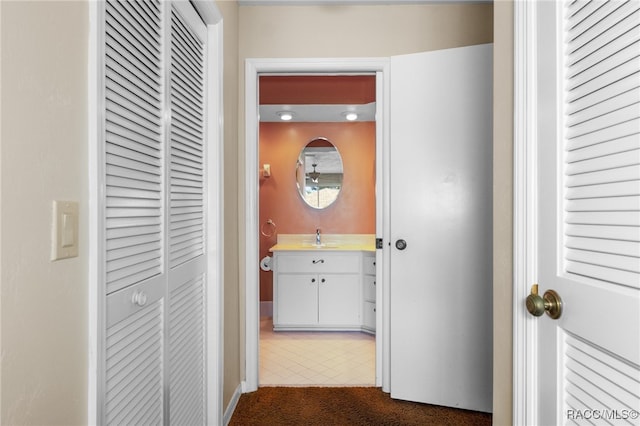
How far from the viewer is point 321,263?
11.8ft

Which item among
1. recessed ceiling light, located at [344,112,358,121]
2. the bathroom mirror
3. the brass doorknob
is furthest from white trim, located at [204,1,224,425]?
the bathroom mirror

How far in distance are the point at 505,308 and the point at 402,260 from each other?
1.07 meters

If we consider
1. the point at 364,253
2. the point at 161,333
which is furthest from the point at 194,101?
the point at 364,253

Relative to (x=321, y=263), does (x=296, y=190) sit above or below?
above

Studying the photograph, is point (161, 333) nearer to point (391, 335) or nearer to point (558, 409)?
point (558, 409)

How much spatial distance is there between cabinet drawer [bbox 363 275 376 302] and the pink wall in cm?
72

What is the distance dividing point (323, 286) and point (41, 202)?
3018 mm

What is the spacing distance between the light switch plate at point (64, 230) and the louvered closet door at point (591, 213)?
3.64 ft

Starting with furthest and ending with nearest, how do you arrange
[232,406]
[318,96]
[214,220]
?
[318,96] < [232,406] < [214,220]

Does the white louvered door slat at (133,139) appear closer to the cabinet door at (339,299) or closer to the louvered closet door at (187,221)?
the louvered closet door at (187,221)

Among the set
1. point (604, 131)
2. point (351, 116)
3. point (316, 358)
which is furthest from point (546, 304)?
point (351, 116)

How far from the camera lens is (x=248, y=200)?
2406 millimetres

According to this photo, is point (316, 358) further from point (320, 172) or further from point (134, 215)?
point (134, 215)

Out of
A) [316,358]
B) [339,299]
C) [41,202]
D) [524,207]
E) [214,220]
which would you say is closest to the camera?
[41,202]
